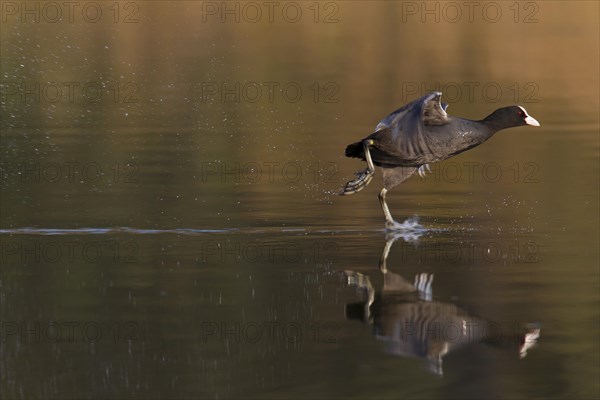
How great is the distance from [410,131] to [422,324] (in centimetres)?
423

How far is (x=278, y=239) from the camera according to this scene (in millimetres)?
12305

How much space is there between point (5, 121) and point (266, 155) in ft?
16.1

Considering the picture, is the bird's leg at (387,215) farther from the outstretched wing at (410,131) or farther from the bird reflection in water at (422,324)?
the bird reflection in water at (422,324)

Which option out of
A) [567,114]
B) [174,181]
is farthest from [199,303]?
[567,114]

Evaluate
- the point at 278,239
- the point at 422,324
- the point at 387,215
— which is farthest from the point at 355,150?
the point at 422,324

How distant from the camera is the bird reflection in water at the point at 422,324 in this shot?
8.66 m

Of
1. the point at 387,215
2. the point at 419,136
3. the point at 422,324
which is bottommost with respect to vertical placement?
the point at 422,324

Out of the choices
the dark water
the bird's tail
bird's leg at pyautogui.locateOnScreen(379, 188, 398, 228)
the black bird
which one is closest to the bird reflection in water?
the dark water

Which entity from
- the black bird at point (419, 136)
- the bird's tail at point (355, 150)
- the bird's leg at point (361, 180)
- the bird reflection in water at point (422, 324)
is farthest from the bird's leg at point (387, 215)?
the bird reflection in water at point (422, 324)

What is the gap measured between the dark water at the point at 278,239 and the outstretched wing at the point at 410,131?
674 millimetres

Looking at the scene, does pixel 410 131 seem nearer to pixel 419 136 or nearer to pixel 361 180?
pixel 419 136

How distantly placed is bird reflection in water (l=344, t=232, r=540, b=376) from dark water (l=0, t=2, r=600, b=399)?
0.02 metres

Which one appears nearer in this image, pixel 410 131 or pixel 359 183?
pixel 410 131

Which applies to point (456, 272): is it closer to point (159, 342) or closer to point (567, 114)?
point (159, 342)
